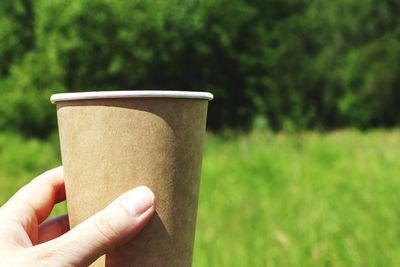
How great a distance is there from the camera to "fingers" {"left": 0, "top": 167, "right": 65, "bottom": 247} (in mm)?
1101

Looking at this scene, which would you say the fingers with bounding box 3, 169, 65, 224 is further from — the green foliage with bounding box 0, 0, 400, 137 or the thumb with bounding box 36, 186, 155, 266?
the green foliage with bounding box 0, 0, 400, 137

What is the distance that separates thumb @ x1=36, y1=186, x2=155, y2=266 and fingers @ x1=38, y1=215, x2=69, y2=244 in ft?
1.30

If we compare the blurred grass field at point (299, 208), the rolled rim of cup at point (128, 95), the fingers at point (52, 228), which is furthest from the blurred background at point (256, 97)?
the rolled rim of cup at point (128, 95)

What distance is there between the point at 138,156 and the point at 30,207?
399 mm

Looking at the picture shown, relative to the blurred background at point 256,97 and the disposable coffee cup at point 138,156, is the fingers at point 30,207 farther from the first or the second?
the blurred background at point 256,97

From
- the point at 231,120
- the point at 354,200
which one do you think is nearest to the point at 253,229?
the point at 354,200

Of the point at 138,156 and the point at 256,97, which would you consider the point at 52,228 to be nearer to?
the point at 138,156

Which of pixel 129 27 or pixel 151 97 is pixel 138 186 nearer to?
pixel 151 97

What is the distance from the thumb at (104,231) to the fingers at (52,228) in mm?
397

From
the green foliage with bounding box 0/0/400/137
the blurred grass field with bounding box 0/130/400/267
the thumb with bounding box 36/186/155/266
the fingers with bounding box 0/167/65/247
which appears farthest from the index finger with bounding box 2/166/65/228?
the green foliage with bounding box 0/0/400/137

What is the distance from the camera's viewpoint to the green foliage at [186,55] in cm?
1123

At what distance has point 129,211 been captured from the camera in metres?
0.97

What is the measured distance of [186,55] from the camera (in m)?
12.6

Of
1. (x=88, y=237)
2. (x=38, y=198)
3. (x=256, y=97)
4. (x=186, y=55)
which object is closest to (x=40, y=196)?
(x=38, y=198)
